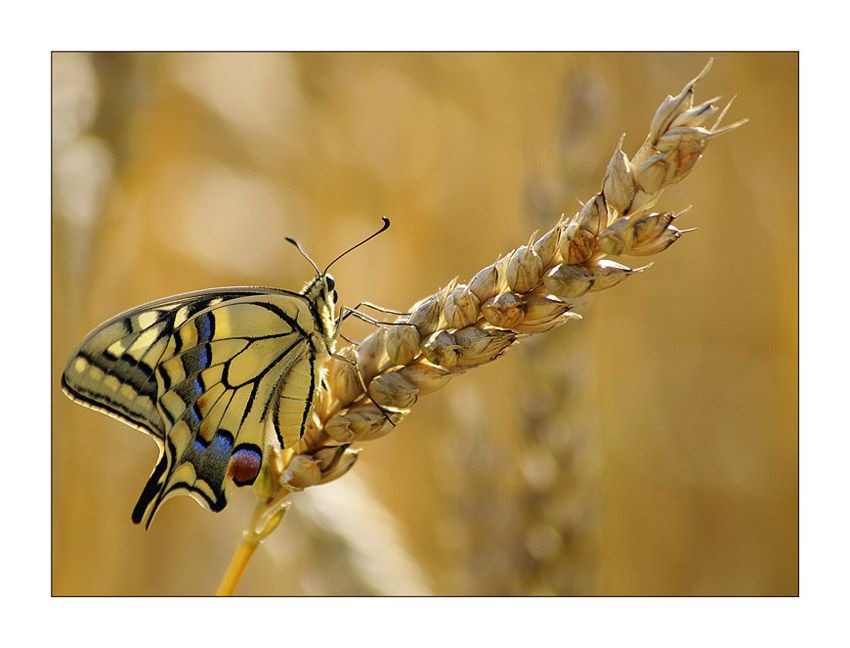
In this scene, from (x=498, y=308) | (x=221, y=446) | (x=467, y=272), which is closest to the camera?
(x=498, y=308)

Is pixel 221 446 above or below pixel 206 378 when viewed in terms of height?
below

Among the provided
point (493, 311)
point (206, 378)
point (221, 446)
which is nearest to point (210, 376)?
point (206, 378)

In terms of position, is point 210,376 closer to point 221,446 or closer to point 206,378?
point 206,378

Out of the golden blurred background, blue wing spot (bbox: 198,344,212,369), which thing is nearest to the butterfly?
blue wing spot (bbox: 198,344,212,369)

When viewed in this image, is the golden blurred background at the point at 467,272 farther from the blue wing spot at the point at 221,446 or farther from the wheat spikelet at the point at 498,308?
the wheat spikelet at the point at 498,308

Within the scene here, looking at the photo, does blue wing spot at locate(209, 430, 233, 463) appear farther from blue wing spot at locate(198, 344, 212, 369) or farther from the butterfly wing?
blue wing spot at locate(198, 344, 212, 369)

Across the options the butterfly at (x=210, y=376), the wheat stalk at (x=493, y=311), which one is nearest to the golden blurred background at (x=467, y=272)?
the butterfly at (x=210, y=376)
